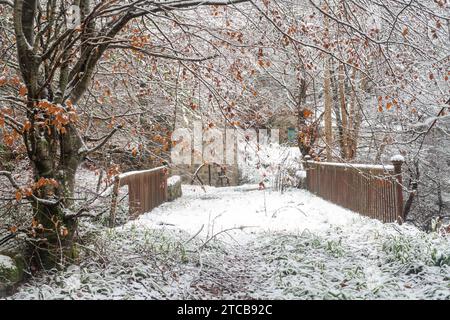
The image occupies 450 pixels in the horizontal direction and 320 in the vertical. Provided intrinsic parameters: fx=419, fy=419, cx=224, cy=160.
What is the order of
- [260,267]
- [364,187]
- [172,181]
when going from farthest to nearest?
1. [172,181]
2. [364,187]
3. [260,267]

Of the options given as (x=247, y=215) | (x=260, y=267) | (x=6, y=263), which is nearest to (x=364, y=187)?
(x=247, y=215)

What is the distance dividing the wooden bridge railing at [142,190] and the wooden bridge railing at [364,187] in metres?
4.46

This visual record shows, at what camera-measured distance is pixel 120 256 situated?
18.5ft

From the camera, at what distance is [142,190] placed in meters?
11.4

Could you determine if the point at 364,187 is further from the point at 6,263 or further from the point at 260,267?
the point at 6,263

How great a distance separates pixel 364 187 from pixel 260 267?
5078mm

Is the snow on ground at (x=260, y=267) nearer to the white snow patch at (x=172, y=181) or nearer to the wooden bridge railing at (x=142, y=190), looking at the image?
the wooden bridge railing at (x=142, y=190)

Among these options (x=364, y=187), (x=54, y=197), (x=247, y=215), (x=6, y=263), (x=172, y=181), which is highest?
(x=54, y=197)

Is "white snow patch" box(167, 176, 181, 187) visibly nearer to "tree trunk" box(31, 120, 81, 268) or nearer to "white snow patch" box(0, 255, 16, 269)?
"tree trunk" box(31, 120, 81, 268)

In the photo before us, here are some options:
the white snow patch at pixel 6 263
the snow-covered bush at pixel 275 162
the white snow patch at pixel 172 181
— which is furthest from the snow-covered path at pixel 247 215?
the white snow patch at pixel 6 263

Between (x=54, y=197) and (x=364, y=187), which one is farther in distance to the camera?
(x=364, y=187)

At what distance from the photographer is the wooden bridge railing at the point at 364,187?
8.41 m
